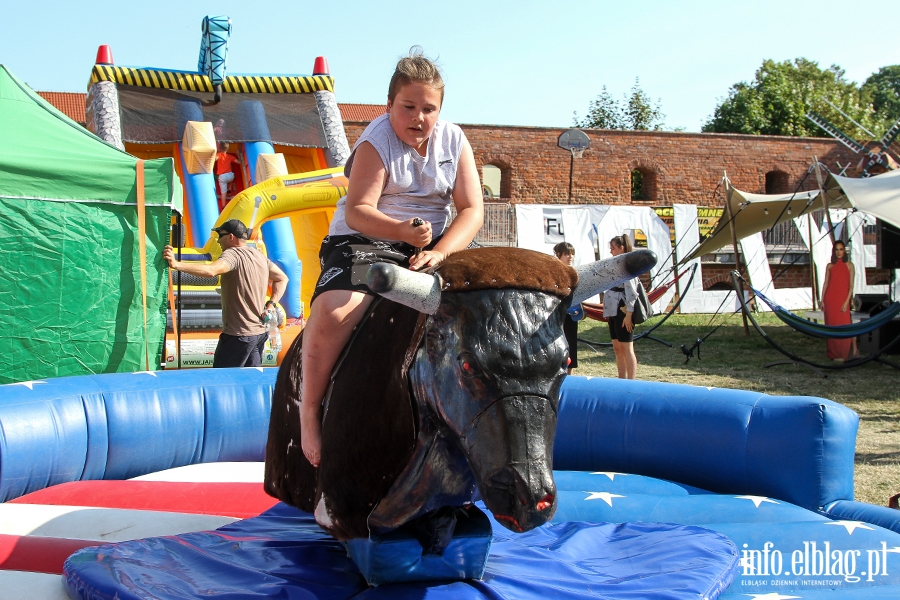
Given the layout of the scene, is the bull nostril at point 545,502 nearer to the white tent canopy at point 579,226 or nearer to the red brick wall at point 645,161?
the white tent canopy at point 579,226

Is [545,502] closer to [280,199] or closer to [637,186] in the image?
[280,199]

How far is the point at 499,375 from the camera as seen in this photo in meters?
1.79

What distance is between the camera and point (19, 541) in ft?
9.77

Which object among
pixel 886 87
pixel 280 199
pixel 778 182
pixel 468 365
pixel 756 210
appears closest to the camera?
pixel 468 365

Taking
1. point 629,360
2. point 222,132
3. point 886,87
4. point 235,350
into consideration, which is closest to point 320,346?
point 235,350

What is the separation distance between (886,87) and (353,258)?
6774 cm

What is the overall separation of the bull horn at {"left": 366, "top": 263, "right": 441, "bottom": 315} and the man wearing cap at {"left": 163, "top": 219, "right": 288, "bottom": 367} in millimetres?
4399

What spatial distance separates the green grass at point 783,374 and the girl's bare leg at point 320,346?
3.84 meters

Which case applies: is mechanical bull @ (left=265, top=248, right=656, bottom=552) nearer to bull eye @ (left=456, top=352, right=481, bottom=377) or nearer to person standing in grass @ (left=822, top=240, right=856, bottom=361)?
bull eye @ (left=456, top=352, right=481, bottom=377)

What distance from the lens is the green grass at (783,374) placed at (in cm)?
565

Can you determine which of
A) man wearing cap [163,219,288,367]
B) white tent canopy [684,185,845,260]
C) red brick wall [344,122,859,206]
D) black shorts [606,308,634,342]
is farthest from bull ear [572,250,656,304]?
red brick wall [344,122,859,206]

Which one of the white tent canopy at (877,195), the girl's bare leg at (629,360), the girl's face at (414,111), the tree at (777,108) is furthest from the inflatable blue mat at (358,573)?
the tree at (777,108)

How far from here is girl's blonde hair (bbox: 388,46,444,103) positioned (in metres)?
2.25

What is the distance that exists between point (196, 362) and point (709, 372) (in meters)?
6.37
